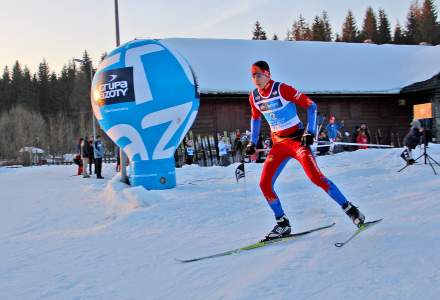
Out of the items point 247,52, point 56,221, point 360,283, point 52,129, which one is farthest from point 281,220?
point 52,129

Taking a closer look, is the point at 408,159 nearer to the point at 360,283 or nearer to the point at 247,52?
the point at 360,283

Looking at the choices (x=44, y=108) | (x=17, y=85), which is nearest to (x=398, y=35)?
(x=44, y=108)

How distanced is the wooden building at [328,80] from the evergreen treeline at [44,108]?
3444 cm

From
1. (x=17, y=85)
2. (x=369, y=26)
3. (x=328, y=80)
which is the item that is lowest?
(x=328, y=80)

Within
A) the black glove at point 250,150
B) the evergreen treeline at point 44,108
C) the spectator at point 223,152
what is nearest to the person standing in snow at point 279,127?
the black glove at point 250,150

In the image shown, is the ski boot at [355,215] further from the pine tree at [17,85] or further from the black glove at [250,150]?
the pine tree at [17,85]

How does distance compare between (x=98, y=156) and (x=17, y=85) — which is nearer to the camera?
(x=98, y=156)

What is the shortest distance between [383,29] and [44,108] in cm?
6164

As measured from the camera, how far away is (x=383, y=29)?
77312 millimetres

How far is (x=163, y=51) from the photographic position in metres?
11.7

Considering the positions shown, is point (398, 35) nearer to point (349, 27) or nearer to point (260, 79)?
point (349, 27)

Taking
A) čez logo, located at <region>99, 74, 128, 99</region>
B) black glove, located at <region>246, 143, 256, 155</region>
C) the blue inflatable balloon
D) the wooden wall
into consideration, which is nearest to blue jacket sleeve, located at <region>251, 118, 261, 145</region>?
black glove, located at <region>246, 143, 256, 155</region>

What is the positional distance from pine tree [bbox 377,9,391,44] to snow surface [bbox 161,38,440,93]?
155 ft

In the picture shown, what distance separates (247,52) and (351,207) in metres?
23.8
